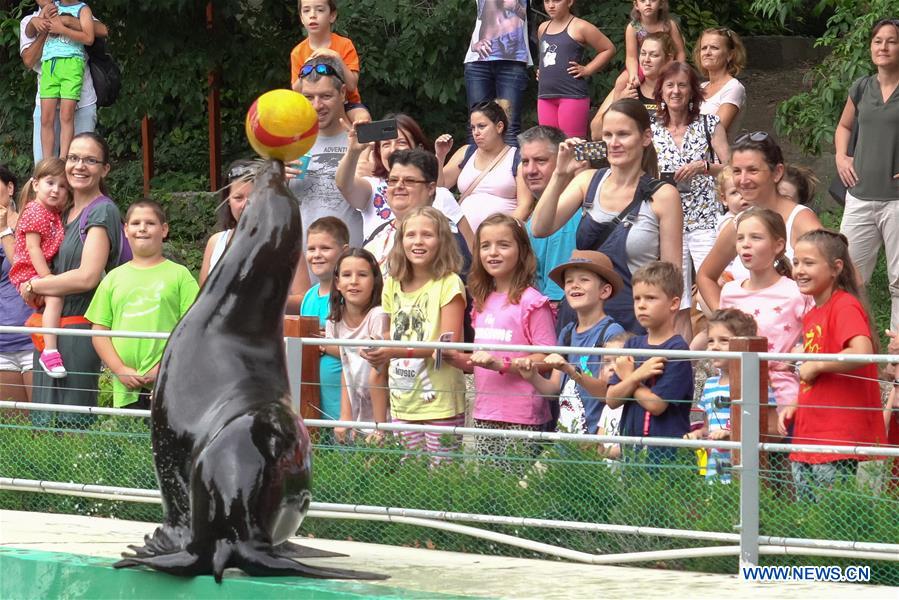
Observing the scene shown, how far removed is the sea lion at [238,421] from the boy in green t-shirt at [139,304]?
8.97 feet

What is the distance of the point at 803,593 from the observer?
5141mm

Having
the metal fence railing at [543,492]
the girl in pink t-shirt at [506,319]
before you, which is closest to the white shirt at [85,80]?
the metal fence railing at [543,492]

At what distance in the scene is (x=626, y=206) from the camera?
767 centimetres

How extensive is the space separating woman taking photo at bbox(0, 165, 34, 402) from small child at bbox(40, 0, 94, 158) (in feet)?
6.85

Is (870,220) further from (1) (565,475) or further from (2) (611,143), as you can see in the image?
(1) (565,475)

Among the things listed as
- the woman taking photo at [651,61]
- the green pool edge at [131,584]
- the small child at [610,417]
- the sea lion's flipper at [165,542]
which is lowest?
the green pool edge at [131,584]

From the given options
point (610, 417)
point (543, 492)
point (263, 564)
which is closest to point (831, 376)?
point (610, 417)

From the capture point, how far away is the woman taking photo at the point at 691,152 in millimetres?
→ 8875

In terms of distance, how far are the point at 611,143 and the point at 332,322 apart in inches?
69.7

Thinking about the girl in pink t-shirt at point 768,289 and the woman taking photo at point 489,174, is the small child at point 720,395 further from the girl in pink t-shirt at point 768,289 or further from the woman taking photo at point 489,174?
the woman taking photo at point 489,174

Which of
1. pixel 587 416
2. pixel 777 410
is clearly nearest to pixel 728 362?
pixel 777 410

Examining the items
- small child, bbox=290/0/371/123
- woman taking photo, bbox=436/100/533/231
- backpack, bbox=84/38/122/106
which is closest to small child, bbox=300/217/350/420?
woman taking photo, bbox=436/100/533/231

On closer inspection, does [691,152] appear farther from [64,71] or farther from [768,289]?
[64,71]

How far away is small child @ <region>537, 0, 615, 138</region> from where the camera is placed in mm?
10664
